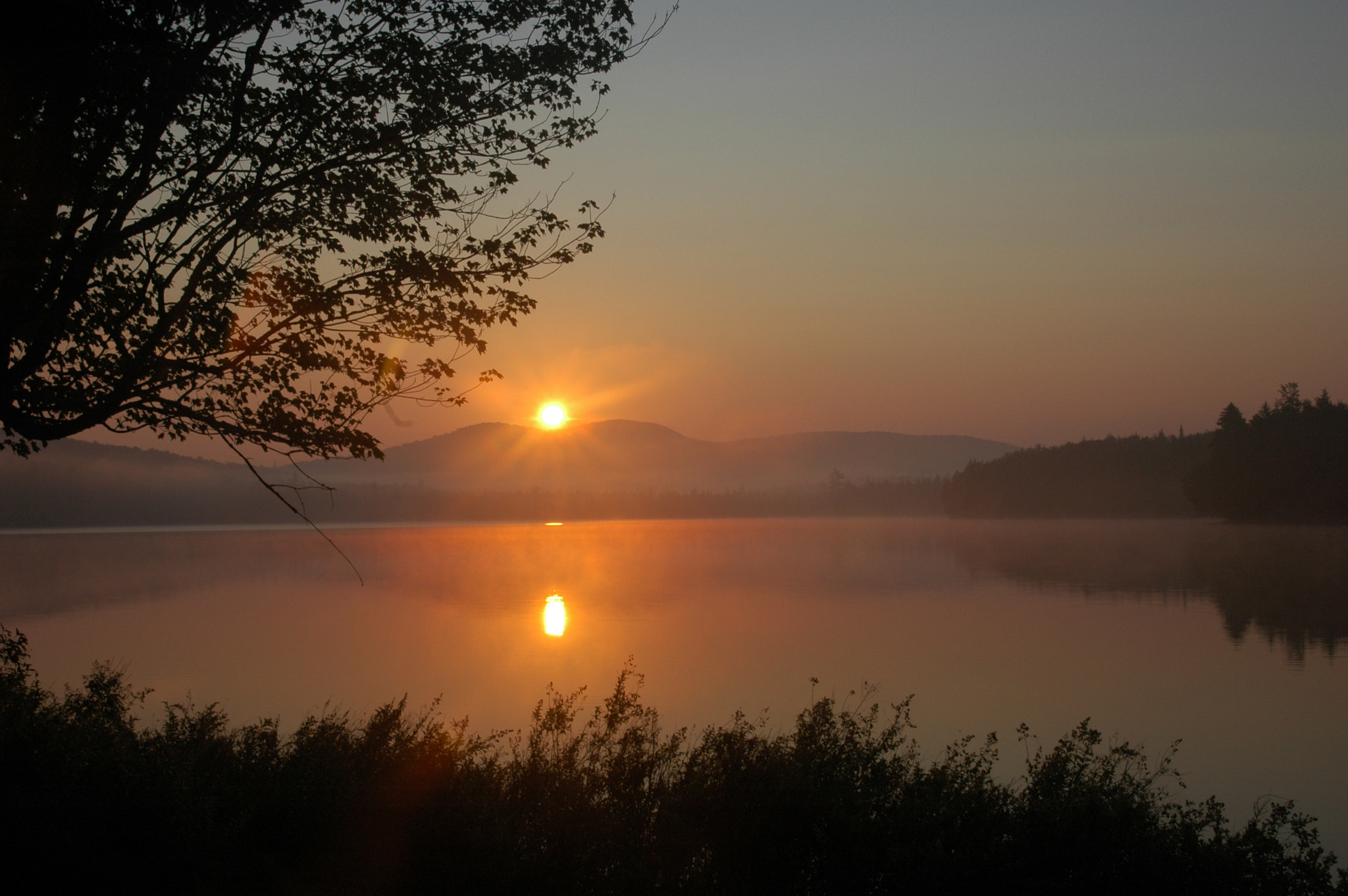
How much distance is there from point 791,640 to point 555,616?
8.40m

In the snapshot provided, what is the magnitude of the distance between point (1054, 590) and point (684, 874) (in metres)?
29.9

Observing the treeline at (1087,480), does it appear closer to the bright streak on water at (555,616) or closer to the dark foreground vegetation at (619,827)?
the bright streak on water at (555,616)

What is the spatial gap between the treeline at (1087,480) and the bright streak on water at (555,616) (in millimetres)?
90550

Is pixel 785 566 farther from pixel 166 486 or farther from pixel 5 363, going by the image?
pixel 166 486

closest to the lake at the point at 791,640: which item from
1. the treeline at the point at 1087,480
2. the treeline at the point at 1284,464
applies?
the treeline at the point at 1284,464

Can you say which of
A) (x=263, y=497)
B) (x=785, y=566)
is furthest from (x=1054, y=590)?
(x=263, y=497)

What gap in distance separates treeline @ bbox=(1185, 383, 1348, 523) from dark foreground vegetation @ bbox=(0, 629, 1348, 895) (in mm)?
72204

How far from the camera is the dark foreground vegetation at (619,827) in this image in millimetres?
6344

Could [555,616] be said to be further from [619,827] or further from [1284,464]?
[1284,464]

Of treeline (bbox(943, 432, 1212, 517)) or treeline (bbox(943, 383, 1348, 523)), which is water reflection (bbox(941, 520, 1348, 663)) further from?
treeline (bbox(943, 432, 1212, 517))

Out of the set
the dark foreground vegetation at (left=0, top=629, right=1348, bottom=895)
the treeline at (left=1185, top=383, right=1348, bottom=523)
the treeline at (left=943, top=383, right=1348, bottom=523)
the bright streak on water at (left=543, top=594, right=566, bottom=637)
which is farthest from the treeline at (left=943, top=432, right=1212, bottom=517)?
the dark foreground vegetation at (left=0, top=629, right=1348, bottom=895)

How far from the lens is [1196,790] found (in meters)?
11.1

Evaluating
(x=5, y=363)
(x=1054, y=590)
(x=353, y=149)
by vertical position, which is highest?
(x=353, y=149)

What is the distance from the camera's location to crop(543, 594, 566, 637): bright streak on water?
958 inches
